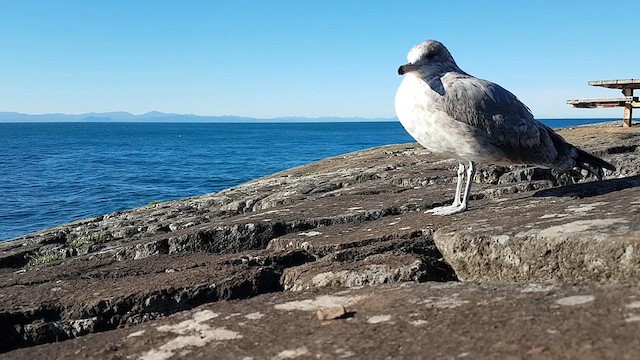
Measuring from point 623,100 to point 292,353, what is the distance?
70.3 ft

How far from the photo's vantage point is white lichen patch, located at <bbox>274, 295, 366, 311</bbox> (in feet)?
10.2

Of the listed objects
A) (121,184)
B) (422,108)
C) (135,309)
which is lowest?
(121,184)

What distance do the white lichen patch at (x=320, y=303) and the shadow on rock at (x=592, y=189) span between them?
2820 millimetres

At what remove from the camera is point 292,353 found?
2.51m

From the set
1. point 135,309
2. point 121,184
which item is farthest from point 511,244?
point 121,184

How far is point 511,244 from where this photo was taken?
3.47m

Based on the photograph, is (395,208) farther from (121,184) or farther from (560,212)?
(121,184)

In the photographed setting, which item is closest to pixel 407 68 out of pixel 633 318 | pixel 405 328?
pixel 405 328

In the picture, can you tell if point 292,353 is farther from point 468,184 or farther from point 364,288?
point 468,184

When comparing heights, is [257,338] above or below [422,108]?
below

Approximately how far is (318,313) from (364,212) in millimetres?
2859

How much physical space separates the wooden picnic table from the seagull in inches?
665

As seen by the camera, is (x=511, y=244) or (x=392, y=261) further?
(x=392, y=261)

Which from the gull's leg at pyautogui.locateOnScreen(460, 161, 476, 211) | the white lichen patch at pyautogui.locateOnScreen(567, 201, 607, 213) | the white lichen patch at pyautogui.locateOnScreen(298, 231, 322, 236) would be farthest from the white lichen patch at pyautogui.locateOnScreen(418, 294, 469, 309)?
the gull's leg at pyautogui.locateOnScreen(460, 161, 476, 211)
